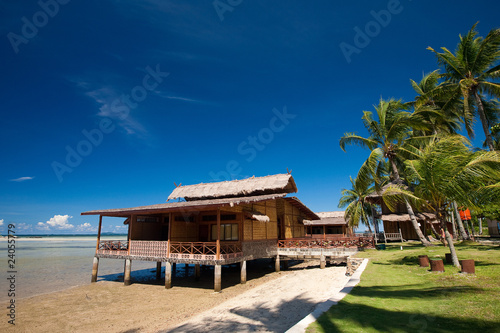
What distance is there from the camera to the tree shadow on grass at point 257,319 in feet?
24.7

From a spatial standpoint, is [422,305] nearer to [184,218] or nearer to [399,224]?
[184,218]

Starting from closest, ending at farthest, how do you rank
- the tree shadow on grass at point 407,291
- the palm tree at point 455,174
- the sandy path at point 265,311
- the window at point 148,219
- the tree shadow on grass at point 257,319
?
1. the tree shadow on grass at point 407,291
2. the tree shadow on grass at point 257,319
3. the sandy path at point 265,311
4. the palm tree at point 455,174
5. the window at point 148,219

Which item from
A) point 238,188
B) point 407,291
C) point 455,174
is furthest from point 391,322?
point 238,188

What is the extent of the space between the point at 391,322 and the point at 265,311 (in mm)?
5088

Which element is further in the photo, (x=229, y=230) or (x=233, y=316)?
(x=229, y=230)

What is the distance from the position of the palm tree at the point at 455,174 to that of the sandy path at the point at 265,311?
5547mm

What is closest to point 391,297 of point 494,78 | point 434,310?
point 434,310

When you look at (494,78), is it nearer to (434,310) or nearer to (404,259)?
(404,259)

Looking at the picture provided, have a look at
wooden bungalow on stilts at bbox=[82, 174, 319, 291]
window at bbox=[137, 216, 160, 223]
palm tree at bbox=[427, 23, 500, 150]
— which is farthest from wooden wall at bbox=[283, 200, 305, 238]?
palm tree at bbox=[427, 23, 500, 150]

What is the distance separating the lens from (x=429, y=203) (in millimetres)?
10469

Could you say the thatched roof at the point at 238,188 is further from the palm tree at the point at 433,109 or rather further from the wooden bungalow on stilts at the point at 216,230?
the palm tree at the point at 433,109

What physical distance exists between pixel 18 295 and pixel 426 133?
30.7 meters

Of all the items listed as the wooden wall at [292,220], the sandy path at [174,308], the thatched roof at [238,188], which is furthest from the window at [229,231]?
the wooden wall at [292,220]

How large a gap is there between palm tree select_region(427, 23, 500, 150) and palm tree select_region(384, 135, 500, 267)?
8193 millimetres
